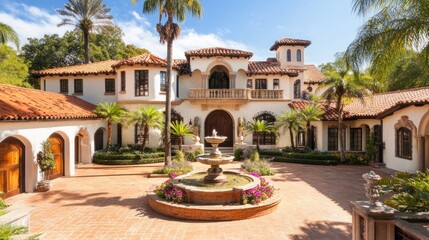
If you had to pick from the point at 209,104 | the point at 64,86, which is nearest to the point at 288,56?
the point at 209,104

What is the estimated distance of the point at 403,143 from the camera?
16875mm

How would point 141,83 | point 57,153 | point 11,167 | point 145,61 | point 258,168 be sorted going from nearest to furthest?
point 11,167 < point 57,153 < point 258,168 < point 145,61 < point 141,83

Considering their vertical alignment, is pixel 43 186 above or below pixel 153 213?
above

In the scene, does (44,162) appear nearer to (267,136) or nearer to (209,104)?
(209,104)

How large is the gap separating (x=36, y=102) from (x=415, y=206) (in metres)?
18.9

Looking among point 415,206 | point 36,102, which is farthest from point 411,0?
point 36,102

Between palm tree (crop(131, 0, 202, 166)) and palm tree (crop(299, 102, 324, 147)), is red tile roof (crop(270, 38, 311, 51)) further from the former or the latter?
palm tree (crop(131, 0, 202, 166))

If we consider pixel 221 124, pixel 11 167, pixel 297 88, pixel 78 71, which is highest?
pixel 78 71

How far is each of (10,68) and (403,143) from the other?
4066 centimetres

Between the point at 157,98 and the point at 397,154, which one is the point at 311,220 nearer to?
the point at 397,154

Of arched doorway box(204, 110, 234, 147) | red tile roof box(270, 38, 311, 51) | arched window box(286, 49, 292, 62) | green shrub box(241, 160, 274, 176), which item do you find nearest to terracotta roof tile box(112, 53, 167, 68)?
arched doorway box(204, 110, 234, 147)

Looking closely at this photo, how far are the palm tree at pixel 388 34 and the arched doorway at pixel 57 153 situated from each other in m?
17.1

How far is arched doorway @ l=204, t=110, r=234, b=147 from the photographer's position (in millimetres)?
26031

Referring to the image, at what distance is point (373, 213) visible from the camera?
5566mm
